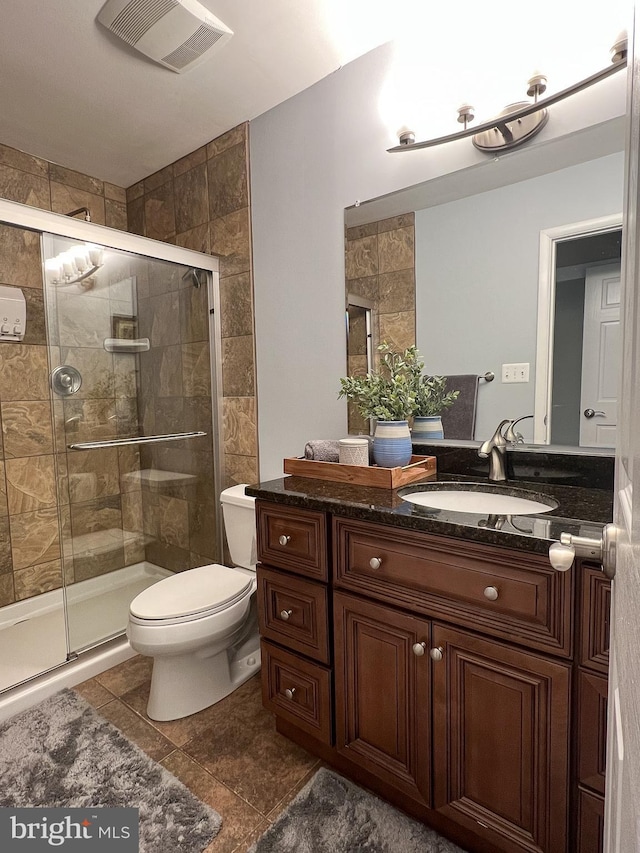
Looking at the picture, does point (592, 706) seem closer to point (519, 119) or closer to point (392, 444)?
point (392, 444)

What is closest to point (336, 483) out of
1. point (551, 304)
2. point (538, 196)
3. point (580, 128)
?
point (551, 304)

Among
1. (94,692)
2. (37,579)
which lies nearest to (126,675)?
(94,692)

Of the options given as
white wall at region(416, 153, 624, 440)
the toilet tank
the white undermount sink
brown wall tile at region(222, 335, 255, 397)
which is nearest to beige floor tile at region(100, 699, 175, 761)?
the toilet tank

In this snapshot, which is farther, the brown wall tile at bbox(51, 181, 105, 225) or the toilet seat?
the brown wall tile at bbox(51, 181, 105, 225)

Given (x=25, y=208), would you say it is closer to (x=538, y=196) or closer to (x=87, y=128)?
(x=87, y=128)

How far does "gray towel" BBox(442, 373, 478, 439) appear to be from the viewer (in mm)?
1595

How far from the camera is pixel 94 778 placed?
142cm

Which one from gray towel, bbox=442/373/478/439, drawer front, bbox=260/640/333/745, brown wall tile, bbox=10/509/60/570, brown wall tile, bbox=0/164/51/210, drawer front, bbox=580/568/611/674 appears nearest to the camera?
drawer front, bbox=580/568/611/674

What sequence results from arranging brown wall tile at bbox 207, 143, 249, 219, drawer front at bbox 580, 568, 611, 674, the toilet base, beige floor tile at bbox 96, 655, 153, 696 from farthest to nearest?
1. brown wall tile at bbox 207, 143, 249, 219
2. beige floor tile at bbox 96, 655, 153, 696
3. the toilet base
4. drawer front at bbox 580, 568, 611, 674

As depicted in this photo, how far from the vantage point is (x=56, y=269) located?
1.95 metres

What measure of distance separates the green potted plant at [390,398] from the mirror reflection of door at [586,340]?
457mm

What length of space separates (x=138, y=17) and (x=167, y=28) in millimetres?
93

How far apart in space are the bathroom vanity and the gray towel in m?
0.30

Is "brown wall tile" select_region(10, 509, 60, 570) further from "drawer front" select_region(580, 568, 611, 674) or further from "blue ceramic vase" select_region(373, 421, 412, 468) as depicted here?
"drawer front" select_region(580, 568, 611, 674)
